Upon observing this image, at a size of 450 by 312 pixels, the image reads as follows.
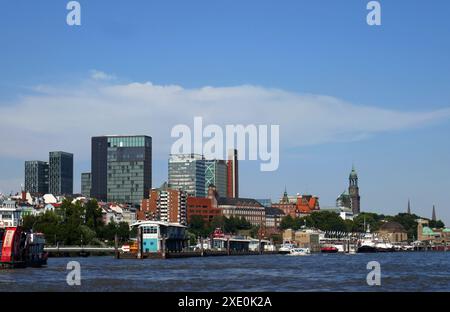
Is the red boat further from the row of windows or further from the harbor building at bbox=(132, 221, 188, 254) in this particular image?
the row of windows

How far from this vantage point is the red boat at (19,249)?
85.6 m

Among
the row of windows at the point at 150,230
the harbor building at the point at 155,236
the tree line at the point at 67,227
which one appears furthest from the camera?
the tree line at the point at 67,227

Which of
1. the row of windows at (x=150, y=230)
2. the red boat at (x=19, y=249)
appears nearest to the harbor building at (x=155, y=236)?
the row of windows at (x=150, y=230)

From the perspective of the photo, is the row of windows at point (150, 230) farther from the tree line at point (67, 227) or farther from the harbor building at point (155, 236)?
the tree line at point (67, 227)

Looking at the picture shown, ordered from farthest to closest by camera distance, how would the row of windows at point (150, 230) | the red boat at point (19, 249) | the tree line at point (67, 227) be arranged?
the tree line at point (67, 227), the row of windows at point (150, 230), the red boat at point (19, 249)

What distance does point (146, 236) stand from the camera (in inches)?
5763

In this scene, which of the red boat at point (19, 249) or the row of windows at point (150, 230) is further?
the row of windows at point (150, 230)

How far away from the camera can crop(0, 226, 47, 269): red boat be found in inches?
3371

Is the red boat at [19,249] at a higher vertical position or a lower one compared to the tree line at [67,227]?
lower

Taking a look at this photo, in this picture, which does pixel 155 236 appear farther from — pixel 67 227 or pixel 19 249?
pixel 19 249

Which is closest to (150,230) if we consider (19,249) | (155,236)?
(155,236)
